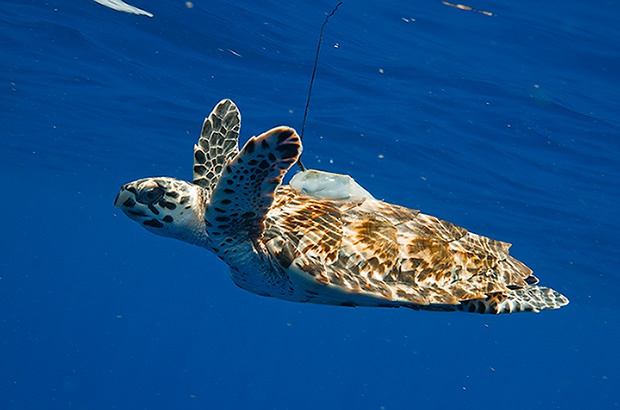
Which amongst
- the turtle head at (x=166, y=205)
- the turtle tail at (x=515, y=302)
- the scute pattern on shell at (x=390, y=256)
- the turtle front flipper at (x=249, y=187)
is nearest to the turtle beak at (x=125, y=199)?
the turtle head at (x=166, y=205)

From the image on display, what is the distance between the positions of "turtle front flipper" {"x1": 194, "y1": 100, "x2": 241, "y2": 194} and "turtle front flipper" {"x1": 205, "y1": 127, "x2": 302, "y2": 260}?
0.81 m

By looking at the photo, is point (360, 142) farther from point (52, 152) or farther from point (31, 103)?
point (52, 152)

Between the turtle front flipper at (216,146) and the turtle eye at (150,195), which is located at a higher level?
the turtle front flipper at (216,146)

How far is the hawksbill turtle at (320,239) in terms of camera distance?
487cm

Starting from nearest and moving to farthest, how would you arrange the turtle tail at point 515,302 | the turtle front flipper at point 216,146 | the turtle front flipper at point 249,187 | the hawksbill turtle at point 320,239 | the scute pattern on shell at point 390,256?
the turtle front flipper at point 249,187, the hawksbill turtle at point 320,239, the scute pattern on shell at point 390,256, the turtle tail at point 515,302, the turtle front flipper at point 216,146

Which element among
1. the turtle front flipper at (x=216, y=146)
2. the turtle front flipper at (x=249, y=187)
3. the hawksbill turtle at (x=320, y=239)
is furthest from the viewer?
the turtle front flipper at (x=216, y=146)

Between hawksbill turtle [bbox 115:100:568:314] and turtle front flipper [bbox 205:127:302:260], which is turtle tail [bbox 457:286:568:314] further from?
turtle front flipper [bbox 205:127:302:260]

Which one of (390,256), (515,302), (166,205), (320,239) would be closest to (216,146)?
(166,205)

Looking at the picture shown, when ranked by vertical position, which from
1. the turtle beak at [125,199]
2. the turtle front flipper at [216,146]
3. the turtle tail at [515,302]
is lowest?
the turtle tail at [515,302]

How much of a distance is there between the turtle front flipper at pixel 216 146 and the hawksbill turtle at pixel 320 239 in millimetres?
10

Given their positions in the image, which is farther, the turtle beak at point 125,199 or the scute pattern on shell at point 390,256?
the scute pattern on shell at point 390,256

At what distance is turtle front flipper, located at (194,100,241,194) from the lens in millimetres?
5590

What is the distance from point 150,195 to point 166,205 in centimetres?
17

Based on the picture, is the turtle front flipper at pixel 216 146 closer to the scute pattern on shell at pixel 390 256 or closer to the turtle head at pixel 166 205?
the turtle head at pixel 166 205
